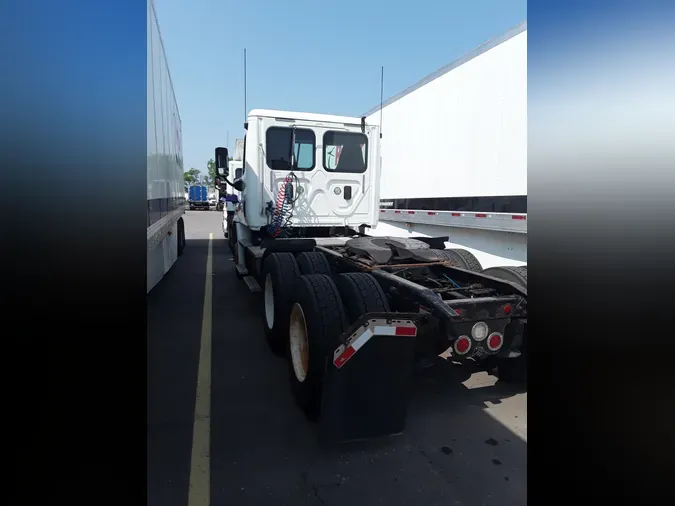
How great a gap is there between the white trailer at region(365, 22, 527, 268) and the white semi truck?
5.50ft

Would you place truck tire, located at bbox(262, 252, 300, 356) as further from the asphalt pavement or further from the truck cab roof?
the truck cab roof

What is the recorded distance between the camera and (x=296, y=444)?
3.14 m

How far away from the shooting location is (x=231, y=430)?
10.8 feet

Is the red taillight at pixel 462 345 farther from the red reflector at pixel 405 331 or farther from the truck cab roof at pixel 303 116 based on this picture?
the truck cab roof at pixel 303 116

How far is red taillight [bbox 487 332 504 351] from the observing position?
10.4 feet

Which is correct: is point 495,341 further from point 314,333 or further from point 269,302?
point 269,302

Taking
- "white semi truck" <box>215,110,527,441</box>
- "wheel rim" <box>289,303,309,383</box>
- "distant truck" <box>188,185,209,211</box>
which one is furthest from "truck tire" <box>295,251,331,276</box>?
"distant truck" <box>188,185,209,211</box>

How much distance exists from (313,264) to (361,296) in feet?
5.07

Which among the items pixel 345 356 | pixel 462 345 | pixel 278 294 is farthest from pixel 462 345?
pixel 278 294

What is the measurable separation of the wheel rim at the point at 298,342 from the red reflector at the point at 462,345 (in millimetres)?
1324

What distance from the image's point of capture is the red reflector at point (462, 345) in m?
3.04

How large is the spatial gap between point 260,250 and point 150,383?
105 inches
